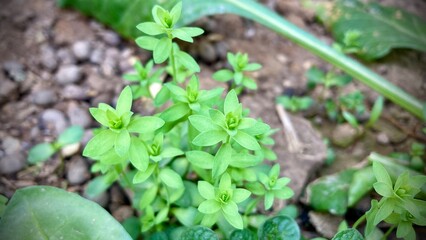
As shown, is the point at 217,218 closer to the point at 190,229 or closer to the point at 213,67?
the point at 190,229

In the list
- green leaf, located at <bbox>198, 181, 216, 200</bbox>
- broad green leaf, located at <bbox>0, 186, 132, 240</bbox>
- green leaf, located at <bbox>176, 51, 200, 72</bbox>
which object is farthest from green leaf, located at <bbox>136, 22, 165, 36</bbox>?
broad green leaf, located at <bbox>0, 186, 132, 240</bbox>

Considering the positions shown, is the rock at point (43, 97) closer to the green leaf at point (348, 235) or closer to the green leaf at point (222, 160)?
the green leaf at point (222, 160)

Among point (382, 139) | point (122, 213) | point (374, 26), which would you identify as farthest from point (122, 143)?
point (374, 26)

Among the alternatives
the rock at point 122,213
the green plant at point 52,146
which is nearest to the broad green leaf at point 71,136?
the green plant at point 52,146

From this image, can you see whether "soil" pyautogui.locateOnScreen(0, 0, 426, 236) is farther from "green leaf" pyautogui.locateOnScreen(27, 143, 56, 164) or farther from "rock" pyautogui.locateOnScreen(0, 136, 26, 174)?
"green leaf" pyautogui.locateOnScreen(27, 143, 56, 164)

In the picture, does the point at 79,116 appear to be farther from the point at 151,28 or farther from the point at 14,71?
the point at 151,28

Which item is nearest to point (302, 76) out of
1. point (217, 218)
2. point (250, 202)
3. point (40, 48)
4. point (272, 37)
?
point (272, 37)

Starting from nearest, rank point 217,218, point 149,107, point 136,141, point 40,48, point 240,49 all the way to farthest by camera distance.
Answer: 1. point 136,141
2. point 217,218
3. point 149,107
4. point 40,48
5. point 240,49

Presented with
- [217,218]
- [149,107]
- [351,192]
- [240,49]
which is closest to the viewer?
[217,218]

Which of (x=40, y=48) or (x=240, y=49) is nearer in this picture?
(x=40, y=48)
